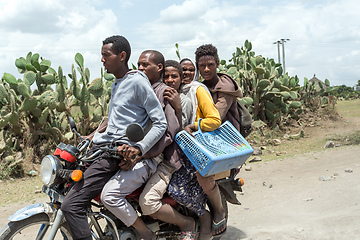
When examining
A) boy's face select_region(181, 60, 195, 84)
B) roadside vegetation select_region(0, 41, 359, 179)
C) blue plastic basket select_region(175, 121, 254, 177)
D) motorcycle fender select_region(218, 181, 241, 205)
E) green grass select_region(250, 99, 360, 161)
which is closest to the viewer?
blue plastic basket select_region(175, 121, 254, 177)

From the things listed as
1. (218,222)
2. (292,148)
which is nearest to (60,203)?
(218,222)

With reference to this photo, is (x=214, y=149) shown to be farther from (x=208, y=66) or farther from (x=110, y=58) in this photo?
(x=110, y=58)

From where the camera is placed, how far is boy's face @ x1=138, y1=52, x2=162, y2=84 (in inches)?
115

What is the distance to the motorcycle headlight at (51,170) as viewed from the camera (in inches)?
101

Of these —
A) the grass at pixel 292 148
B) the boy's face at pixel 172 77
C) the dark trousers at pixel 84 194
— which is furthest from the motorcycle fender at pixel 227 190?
the grass at pixel 292 148

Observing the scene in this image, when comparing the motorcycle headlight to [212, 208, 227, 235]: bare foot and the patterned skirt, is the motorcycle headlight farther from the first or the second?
[212, 208, 227, 235]: bare foot

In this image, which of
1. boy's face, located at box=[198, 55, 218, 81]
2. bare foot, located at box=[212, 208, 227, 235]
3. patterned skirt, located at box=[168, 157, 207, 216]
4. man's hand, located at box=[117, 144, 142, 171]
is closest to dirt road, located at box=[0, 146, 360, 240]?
bare foot, located at box=[212, 208, 227, 235]

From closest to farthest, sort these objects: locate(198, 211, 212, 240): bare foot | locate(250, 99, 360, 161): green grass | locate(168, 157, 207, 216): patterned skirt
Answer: locate(168, 157, 207, 216): patterned skirt < locate(198, 211, 212, 240): bare foot < locate(250, 99, 360, 161): green grass

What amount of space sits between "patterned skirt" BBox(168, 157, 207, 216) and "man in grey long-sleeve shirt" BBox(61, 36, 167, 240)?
9.7 inches

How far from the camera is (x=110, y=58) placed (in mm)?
2783

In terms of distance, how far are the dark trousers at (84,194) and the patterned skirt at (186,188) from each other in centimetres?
49

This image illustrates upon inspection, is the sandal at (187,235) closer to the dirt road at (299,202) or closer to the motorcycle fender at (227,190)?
the motorcycle fender at (227,190)

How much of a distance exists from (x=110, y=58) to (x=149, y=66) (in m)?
0.31

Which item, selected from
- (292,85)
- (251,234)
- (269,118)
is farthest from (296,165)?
(292,85)
